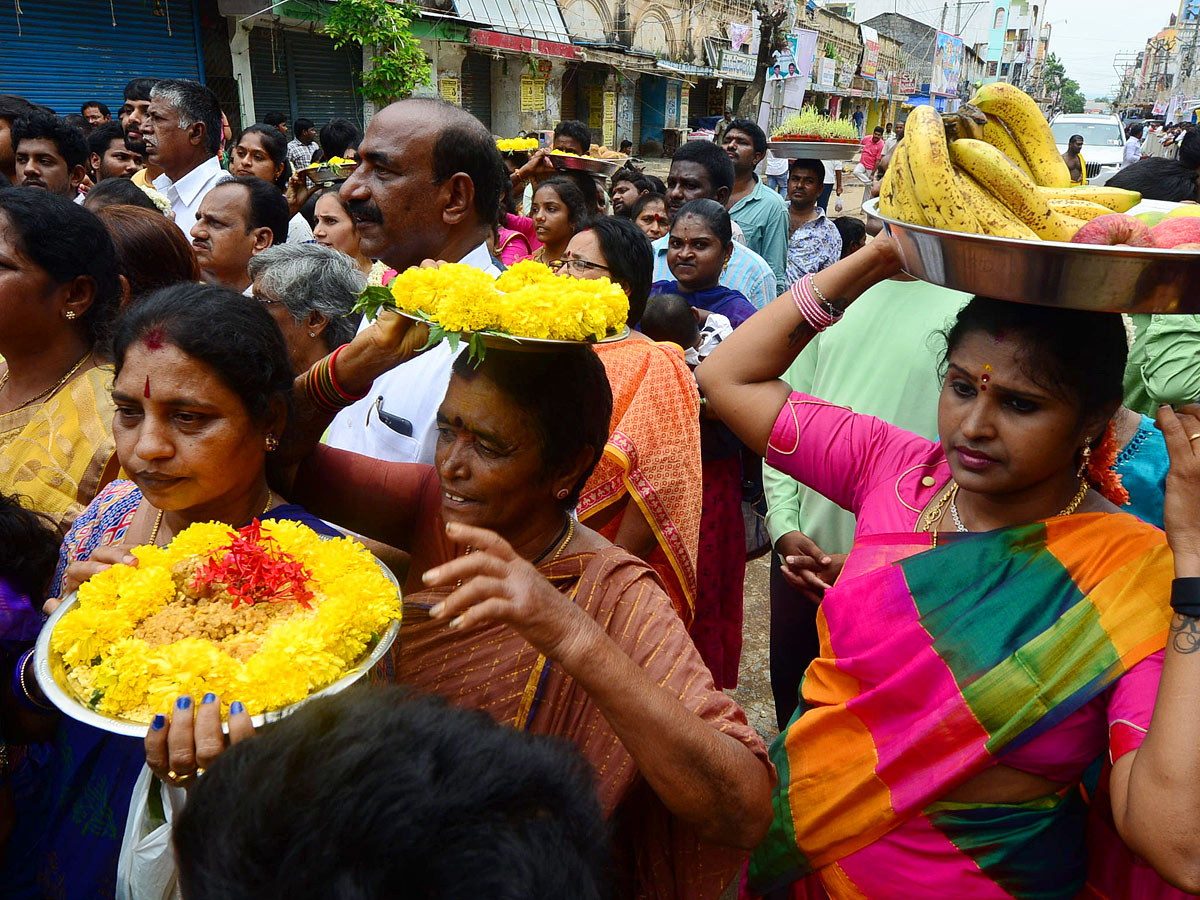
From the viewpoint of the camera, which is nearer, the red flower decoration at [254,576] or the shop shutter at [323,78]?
the red flower decoration at [254,576]

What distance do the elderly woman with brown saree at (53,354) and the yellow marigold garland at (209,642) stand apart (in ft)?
3.41

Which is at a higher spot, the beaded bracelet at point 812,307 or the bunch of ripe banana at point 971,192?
the bunch of ripe banana at point 971,192

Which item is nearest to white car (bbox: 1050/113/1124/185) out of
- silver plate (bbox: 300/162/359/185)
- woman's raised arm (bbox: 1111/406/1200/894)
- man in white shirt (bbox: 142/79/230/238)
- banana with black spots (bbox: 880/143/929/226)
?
silver plate (bbox: 300/162/359/185)

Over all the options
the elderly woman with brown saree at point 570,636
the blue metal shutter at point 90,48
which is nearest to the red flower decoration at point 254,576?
the elderly woman with brown saree at point 570,636

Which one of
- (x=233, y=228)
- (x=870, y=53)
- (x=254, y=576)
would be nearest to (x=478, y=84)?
(x=233, y=228)

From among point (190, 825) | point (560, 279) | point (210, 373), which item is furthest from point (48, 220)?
point (190, 825)

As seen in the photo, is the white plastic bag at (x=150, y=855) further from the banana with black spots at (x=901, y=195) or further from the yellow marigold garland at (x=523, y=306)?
the banana with black spots at (x=901, y=195)

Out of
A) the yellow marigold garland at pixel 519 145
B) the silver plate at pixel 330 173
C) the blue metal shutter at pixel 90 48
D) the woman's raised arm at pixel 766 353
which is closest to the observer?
the woman's raised arm at pixel 766 353

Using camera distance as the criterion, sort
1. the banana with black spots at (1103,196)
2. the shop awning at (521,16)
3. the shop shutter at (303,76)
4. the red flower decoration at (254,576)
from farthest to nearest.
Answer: the shop awning at (521,16) < the shop shutter at (303,76) < the banana with black spots at (1103,196) < the red flower decoration at (254,576)

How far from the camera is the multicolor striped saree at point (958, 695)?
1634mm

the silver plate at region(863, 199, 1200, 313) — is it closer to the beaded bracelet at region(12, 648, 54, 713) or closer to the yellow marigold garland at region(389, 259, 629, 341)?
the yellow marigold garland at region(389, 259, 629, 341)

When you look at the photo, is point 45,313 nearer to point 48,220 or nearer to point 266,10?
point 48,220

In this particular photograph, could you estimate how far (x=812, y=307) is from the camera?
7.50ft

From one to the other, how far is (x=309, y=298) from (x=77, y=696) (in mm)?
2238
